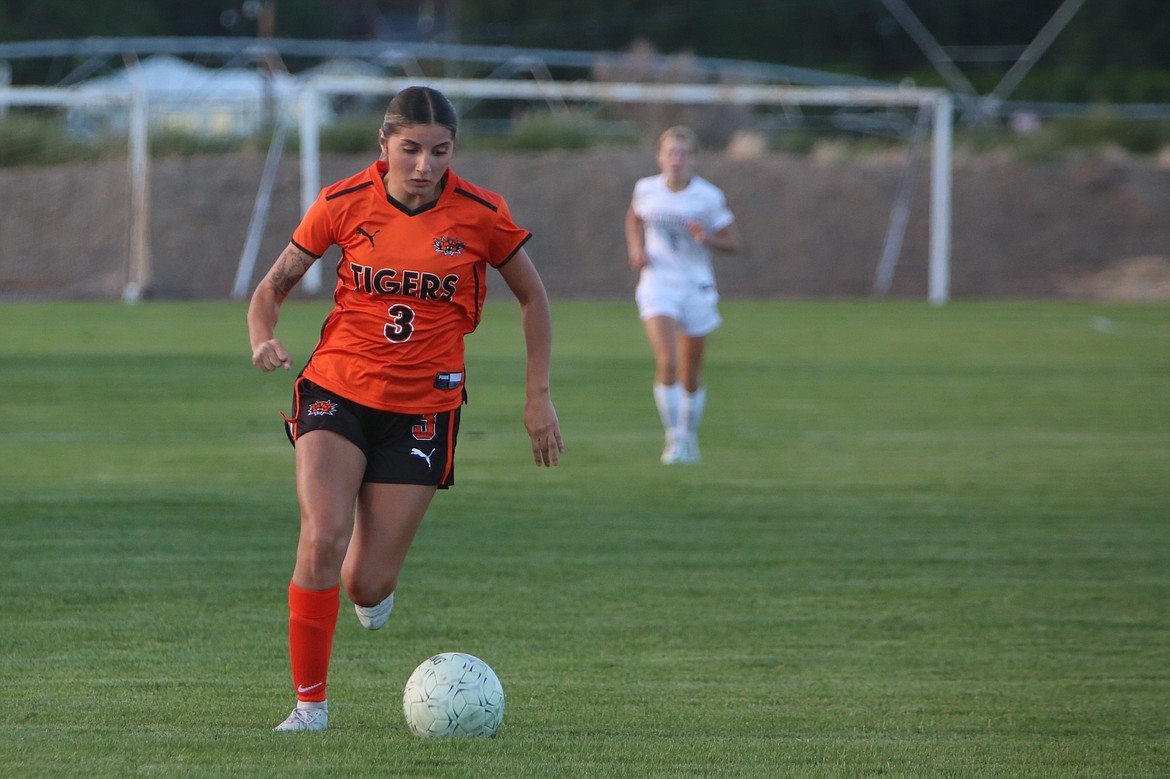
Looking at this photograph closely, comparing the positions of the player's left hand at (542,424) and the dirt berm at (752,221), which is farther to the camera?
the dirt berm at (752,221)

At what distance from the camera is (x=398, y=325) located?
5.16 m

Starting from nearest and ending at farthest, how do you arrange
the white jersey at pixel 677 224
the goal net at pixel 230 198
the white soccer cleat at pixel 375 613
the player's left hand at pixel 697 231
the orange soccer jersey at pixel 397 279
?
1. the orange soccer jersey at pixel 397 279
2. the white soccer cleat at pixel 375 613
3. the player's left hand at pixel 697 231
4. the white jersey at pixel 677 224
5. the goal net at pixel 230 198

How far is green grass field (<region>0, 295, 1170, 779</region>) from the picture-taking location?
4.83 metres

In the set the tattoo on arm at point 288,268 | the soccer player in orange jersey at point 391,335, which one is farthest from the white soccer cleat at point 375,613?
the tattoo on arm at point 288,268

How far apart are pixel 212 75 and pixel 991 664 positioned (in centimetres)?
4903

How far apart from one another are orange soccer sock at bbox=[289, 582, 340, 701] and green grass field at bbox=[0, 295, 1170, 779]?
0.52 ft

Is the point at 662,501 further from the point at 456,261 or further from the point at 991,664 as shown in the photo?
the point at 456,261

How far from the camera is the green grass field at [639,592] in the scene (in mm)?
4832

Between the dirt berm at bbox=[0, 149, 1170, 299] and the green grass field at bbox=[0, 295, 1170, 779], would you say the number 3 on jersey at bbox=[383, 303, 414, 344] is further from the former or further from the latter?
the dirt berm at bbox=[0, 149, 1170, 299]

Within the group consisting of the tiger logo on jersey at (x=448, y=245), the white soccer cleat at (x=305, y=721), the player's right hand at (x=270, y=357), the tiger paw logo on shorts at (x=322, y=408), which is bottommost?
the white soccer cleat at (x=305, y=721)

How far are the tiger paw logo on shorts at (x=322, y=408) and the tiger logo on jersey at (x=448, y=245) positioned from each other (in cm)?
62

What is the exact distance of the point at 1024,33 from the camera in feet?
235

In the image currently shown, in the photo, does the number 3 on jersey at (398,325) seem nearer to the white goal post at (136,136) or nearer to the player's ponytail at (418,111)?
the player's ponytail at (418,111)

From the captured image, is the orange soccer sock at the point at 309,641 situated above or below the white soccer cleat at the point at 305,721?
above
